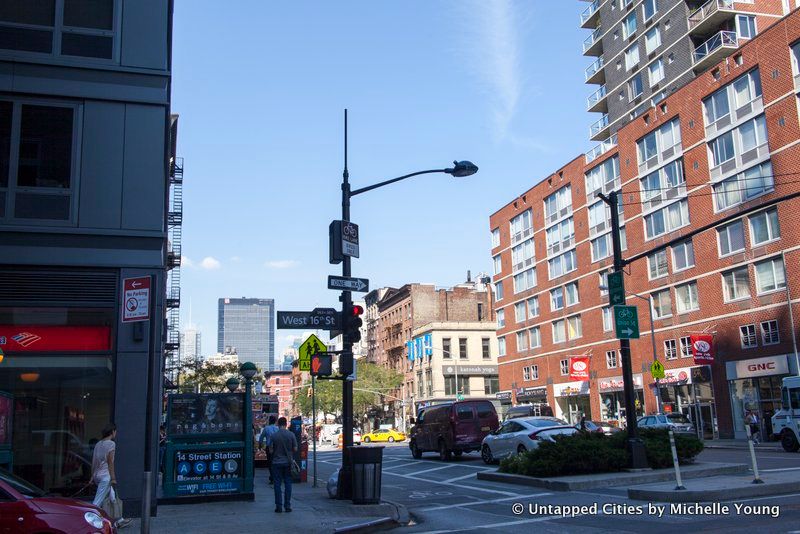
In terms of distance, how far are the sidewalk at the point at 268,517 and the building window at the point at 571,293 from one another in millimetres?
47249

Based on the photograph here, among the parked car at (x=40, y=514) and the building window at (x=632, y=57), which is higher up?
the building window at (x=632, y=57)

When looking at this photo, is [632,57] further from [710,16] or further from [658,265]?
[658,265]

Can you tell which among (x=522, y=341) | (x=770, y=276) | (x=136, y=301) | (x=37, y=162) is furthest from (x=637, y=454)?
(x=522, y=341)

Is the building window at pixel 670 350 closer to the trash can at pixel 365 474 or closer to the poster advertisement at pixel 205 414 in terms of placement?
the trash can at pixel 365 474

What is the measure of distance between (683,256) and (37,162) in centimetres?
4129

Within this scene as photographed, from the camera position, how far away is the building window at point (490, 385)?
86.8 metres

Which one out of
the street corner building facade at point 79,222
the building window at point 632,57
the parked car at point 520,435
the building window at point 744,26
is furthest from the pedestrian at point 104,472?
the building window at point 632,57

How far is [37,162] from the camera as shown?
14.8 metres

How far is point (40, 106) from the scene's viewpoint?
14875mm

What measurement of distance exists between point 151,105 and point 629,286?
43648 mm

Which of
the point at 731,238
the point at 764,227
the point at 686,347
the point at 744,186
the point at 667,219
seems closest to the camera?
the point at 764,227

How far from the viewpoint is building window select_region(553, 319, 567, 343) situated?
203 ft

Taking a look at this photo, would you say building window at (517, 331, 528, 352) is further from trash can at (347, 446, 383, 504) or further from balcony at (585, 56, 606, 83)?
trash can at (347, 446, 383, 504)

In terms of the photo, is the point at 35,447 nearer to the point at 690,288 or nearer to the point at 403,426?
the point at 690,288
